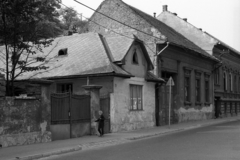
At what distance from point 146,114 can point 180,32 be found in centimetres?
1652

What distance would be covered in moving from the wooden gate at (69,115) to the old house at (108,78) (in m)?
0.04

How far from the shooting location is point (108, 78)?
18.8 meters

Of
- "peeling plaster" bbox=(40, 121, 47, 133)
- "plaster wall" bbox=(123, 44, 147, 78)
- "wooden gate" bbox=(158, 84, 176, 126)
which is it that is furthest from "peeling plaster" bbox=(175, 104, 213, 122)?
"peeling plaster" bbox=(40, 121, 47, 133)

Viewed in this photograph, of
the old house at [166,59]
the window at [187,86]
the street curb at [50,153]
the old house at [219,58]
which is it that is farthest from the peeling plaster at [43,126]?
the old house at [219,58]

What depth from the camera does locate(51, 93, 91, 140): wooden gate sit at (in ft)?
49.9

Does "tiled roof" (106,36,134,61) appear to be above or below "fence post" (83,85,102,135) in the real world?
above

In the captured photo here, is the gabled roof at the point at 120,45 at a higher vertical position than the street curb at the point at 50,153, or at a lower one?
higher

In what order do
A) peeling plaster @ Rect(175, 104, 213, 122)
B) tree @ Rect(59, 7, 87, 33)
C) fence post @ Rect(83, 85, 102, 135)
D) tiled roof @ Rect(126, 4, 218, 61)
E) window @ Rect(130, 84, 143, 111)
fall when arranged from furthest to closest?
tree @ Rect(59, 7, 87, 33)
peeling plaster @ Rect(175, 104, 213, 122)
tiled roof @ Rect(126, 4, 218, 61)
window @ Rect(130, 84, 143, 111)
fence post @ Rect(83, 85, 102, 135)

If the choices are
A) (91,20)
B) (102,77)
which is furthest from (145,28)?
(102,77)

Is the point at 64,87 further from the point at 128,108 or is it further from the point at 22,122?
the point at 22,122

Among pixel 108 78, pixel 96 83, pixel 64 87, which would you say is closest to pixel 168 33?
pixel 108 78

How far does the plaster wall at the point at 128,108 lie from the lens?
18983 mm

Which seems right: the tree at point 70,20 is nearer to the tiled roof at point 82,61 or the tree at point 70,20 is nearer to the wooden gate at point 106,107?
the tiled roof at point 82,61

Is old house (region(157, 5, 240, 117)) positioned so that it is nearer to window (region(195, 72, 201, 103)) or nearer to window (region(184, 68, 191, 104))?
window (region(195, 72, 201, 103))
